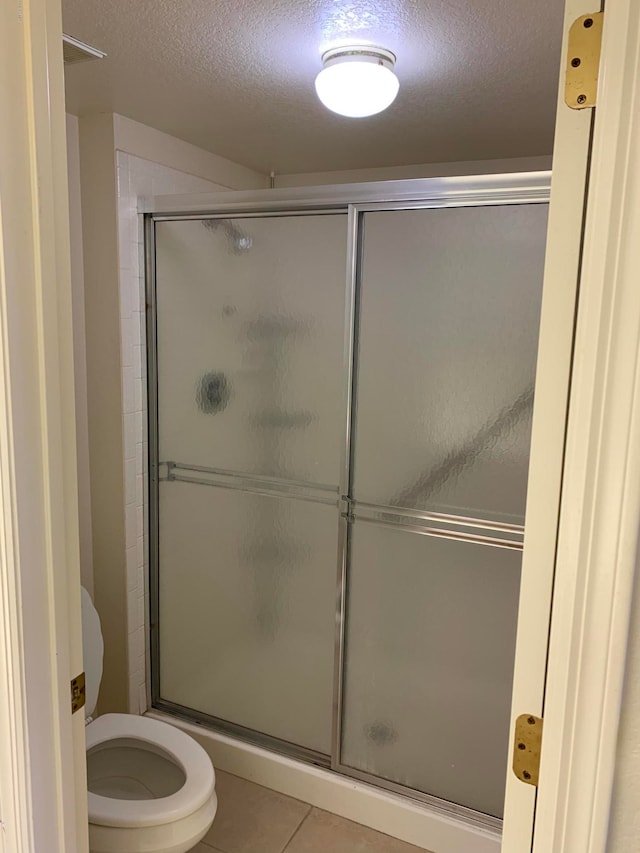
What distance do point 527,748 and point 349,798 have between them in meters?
1.52

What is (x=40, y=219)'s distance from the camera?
0.82 m

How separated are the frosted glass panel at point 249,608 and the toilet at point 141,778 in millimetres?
472

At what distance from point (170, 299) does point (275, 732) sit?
1.53 m

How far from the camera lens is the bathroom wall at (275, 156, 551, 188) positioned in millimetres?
2469

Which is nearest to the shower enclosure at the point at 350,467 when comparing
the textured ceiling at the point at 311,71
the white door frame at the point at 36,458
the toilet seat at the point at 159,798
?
the textured ceiling at the point at 311,71

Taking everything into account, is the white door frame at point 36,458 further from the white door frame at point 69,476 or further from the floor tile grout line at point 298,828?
the floor tile grout line at point 298,828

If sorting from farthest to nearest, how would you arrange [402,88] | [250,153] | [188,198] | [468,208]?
1. [250,153]
2. [188,198]
3. [402,88]
4. [468,208]

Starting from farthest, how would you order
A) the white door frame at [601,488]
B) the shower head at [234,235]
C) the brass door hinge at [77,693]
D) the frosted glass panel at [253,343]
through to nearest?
1. the shower head at [234,235]
2. the frosted glass panel at [253,343]
3. the brass door hinge at [77,693]
4. the white door frame at [601,488]

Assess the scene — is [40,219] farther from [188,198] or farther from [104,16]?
[188,198]

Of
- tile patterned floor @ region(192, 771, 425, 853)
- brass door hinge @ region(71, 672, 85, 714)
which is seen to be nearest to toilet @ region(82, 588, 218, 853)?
tile patterned floor @ region(192, 771, 425, 853)

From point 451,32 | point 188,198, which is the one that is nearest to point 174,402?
point 188,198

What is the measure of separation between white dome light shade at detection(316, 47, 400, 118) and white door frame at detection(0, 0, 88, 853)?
2.81 ft

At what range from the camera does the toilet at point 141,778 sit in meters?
1.48

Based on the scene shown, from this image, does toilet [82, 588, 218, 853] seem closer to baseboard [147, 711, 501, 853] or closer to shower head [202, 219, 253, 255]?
baseboard [147, 711, 501, 853]
